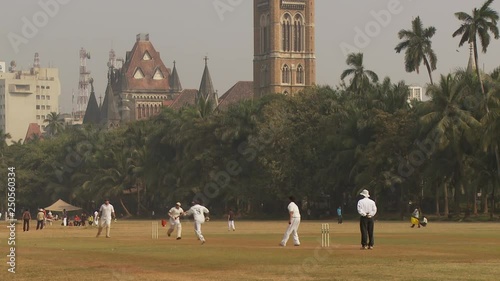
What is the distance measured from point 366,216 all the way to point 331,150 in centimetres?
6361

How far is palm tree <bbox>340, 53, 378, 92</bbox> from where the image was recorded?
109m

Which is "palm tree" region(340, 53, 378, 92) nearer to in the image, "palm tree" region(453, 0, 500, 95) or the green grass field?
"palm tree" region(453, 0, 500, 95)

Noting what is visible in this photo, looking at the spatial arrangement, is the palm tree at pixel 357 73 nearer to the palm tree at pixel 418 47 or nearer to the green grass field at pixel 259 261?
the palm tree at pixel 418 47

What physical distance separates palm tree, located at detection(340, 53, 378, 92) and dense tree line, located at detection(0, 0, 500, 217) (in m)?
0.12

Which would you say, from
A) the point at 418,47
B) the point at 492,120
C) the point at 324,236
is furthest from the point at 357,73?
the point at 324,236

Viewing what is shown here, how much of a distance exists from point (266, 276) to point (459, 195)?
6406 centimetres

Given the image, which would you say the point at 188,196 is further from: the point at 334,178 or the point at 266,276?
the point at 266,276

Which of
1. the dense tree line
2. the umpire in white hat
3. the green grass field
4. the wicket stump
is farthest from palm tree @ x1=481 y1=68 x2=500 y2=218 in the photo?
the umpire in white hat

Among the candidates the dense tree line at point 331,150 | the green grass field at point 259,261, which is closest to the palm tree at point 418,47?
the dense tree line at point 331,150

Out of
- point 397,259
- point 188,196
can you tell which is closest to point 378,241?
point 397,259

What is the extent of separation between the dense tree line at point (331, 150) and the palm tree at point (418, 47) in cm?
9

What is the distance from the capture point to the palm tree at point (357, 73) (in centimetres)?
10875

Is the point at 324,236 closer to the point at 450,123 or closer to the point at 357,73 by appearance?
the point at 450,123

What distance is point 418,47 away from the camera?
98.9 meters
